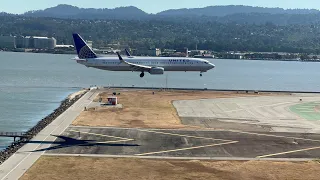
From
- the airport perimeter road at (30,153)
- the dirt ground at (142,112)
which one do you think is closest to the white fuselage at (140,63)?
the dirt ground at (142,112)

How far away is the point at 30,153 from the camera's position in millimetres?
43344

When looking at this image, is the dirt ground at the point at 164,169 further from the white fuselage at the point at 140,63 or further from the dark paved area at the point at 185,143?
the white fuselage at the point at 140,63

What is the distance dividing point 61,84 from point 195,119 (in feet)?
242

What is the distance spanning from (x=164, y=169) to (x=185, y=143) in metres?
9.64

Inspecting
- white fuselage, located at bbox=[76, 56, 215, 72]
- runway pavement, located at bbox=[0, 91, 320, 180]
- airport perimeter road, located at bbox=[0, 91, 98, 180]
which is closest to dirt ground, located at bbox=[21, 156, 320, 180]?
airport perimeter road, located at bbox=[0, 91, 98, 180]

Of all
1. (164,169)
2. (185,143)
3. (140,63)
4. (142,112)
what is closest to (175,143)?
(185,143)

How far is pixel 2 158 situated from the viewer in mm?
42000

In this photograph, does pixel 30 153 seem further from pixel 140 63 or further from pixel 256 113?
pixel 140 63

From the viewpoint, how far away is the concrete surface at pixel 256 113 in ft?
203

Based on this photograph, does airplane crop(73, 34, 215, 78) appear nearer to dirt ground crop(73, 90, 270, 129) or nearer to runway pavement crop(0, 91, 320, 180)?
dirt ground crop(73, 90, 270, 129)

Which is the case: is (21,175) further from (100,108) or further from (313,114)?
(313,114)

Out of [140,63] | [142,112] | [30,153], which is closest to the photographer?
[30,153]

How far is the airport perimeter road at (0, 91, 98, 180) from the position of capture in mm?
37656

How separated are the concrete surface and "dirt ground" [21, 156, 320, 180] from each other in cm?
1757
